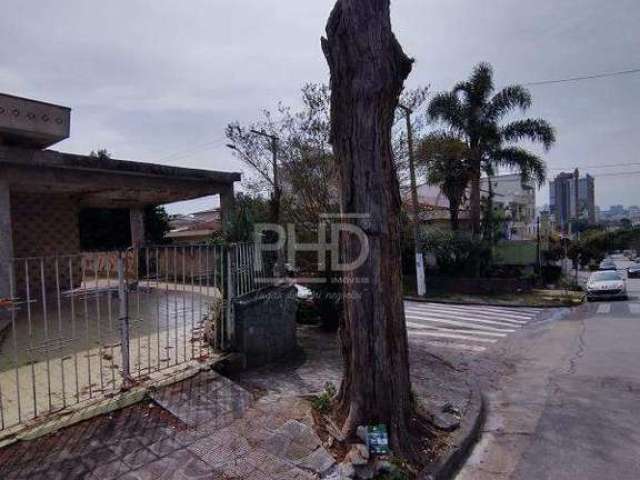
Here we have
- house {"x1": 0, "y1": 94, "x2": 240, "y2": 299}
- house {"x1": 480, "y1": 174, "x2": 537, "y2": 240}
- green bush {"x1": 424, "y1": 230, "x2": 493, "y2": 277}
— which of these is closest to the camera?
house {"x1": 0, "y1": 94, "x2": 240, "y2": 299}

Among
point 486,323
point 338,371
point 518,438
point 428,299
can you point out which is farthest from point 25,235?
point 428,299

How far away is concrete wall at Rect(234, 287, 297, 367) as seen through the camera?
6.09m

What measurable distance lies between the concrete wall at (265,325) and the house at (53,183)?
2.96 meters

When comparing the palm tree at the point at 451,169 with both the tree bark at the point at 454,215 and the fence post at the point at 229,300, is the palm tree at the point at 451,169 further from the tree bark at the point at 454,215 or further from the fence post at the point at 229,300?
the fence post at the point at 229,300

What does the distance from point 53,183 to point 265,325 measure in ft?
18.8

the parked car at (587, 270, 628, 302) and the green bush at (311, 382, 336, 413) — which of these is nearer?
the green bush at (311, 382, 336, 413)

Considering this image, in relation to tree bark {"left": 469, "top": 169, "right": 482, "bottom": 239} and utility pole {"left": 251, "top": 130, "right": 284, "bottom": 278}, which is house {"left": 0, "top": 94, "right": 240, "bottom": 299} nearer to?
utility pole {"left": 251, "top": 130, "right": 284, "bottom": 278}

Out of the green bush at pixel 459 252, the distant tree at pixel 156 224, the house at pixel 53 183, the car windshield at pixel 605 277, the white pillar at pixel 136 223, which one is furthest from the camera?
the green bush at pixel 459 252

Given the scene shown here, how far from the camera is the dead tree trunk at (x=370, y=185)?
424cm

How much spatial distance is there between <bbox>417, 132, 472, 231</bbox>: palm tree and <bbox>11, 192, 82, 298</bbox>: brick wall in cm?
1398

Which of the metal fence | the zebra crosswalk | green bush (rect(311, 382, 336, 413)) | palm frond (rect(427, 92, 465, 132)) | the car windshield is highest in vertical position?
palm frond (rect(427, 92, 465, 132))

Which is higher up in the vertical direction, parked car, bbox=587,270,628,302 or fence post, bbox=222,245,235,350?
fence post, bbox=222,245,235,350

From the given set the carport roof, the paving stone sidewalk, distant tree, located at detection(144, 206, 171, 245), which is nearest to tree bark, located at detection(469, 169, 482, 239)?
the carport roof

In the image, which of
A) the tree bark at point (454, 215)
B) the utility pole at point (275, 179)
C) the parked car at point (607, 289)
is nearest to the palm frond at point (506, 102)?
the tree bark at point (454, 215)
